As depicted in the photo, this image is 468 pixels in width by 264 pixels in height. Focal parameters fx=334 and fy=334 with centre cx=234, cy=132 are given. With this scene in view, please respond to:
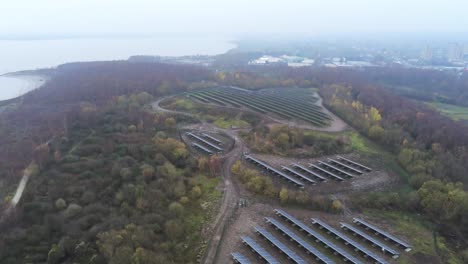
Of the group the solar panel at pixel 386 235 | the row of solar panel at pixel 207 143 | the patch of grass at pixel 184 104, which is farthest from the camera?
the patch of grass at pixel 184 104

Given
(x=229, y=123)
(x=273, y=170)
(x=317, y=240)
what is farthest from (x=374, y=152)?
(x=317, y=240)

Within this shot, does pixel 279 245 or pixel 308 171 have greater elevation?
pixel 308 171

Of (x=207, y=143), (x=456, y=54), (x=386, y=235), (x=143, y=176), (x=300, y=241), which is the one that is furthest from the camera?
(x=456, y=54)

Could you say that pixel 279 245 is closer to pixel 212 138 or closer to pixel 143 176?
pixel 143 176

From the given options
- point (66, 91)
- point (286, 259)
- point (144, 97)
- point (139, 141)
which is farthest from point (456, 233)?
point (66, 91)

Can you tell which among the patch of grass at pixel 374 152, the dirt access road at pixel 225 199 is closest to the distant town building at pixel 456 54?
the patch of grass at pixel 374 152

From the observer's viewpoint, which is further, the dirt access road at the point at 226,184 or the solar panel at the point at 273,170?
the solar panel at the point at 273,170

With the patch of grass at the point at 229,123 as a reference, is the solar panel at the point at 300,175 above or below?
below

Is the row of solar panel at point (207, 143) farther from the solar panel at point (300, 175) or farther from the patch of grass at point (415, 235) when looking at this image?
the patch of grass at point (415, 235)

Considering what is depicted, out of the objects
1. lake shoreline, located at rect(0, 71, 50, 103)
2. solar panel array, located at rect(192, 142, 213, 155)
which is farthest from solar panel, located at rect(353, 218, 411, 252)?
lake shoreline, located at rect(0, 71, 50, 103)
